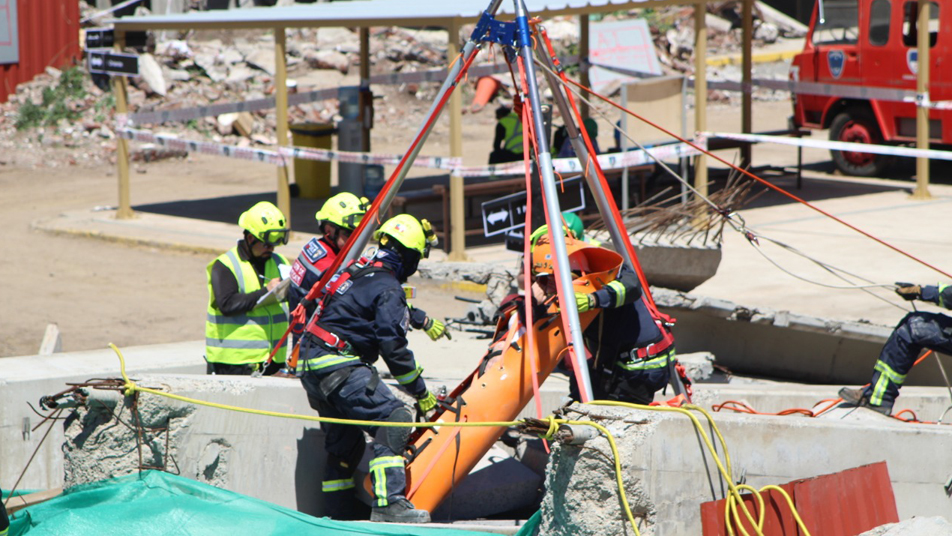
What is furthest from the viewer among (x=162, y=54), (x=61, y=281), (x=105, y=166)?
(x=162, y=54)

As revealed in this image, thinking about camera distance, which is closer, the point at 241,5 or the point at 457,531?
the point at 457,531

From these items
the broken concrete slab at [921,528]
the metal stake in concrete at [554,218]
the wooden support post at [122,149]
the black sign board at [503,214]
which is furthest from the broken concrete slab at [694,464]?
the wooden support post at [122,149]

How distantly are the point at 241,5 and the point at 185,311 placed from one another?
56.7ft

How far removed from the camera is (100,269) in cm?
1221

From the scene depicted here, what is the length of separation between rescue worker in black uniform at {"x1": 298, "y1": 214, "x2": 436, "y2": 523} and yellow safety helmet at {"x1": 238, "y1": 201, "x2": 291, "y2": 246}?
3.12 ft

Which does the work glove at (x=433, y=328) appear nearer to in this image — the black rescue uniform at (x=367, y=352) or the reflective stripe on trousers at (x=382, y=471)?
the black rescue uniform at (x=367, y=352)

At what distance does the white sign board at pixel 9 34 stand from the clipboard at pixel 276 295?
16.8 meters

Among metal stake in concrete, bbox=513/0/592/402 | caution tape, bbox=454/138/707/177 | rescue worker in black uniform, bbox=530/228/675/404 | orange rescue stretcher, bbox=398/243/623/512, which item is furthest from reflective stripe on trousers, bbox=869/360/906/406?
caution tape, bbox=454/138/707/177

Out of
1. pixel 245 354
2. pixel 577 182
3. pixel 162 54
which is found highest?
pixel 162 54

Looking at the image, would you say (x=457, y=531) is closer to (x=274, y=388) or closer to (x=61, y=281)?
(x=274, y=388)

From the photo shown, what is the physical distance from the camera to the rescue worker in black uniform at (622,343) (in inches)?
221

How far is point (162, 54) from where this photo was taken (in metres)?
24.4

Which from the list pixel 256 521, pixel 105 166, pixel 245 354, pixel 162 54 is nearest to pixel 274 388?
pixel 245 354

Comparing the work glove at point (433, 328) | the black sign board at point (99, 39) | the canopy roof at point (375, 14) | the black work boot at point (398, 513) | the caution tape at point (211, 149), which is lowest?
the black work boot at point (398, 513)
